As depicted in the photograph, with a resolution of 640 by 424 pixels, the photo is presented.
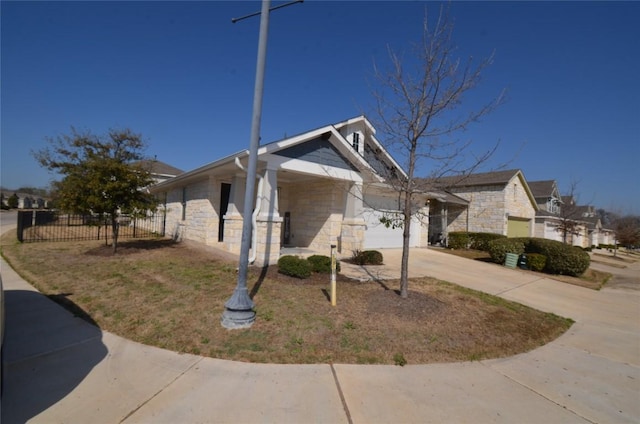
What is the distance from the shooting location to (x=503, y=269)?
11602 mm

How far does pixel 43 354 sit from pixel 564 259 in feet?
50.8

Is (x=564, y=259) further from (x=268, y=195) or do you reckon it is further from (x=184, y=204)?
(x=184, y=204)

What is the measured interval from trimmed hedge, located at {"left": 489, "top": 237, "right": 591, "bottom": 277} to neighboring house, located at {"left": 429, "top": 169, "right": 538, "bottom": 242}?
21.6 feet

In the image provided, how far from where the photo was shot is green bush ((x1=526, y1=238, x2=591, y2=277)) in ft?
36.4

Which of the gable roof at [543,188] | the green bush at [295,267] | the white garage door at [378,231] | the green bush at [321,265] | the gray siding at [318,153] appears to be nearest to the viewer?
the green bush at [295,267]

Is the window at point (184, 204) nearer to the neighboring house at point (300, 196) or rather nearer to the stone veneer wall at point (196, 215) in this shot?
the neighboring house at point (300, 196)

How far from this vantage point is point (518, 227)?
2294 cm

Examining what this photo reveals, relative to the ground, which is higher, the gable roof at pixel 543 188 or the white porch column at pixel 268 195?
the gable roof at pixel 543 188

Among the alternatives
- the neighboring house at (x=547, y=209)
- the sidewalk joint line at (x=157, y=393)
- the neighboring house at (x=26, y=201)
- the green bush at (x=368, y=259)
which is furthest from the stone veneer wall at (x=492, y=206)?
the neighboring house at (x=26, y=201)

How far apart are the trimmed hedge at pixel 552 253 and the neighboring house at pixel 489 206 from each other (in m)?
6.59

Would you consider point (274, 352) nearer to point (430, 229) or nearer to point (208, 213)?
point (208, 213)

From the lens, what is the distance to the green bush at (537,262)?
464 inches

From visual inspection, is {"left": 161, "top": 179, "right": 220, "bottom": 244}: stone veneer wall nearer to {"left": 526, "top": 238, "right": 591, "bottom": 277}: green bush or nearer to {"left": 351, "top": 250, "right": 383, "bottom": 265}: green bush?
{"left": 351, "top": 250, "right": 383, "bottom": 265}: green bush

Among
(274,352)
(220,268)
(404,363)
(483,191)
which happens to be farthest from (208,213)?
(483,191)
